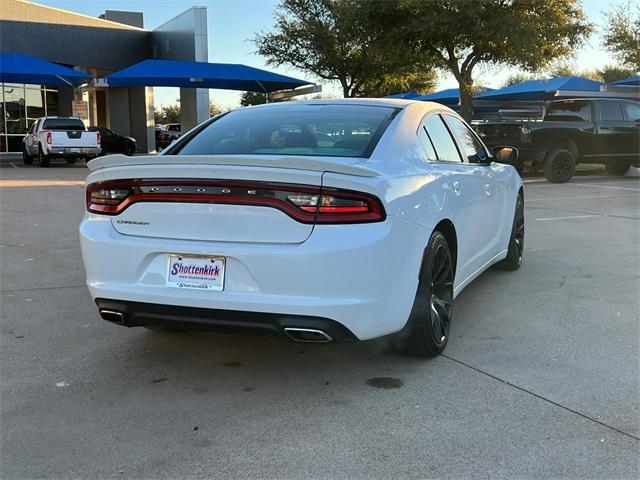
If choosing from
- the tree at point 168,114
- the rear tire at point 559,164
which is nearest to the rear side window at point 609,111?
the rear tire at point 559,164

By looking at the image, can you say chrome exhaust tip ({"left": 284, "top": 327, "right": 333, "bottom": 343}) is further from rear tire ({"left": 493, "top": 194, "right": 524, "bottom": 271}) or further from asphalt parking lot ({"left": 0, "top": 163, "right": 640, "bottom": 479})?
rear tire ({"left": 493, "top": 194, "right": 524, "bottom": 271})

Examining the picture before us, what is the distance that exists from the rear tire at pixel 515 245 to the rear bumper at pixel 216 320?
3335 millimetres

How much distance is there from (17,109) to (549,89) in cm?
2315

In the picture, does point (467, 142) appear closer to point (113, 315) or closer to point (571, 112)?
point (113, 315)

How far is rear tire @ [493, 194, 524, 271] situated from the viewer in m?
6.07

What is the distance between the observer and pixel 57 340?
14.0 ft

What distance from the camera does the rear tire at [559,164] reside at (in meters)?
15.2

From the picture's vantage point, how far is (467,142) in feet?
17.0

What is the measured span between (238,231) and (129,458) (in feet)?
3.76

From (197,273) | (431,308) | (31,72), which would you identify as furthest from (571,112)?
(31,72)

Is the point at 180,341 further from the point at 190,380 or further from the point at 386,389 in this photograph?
the point at 386,389

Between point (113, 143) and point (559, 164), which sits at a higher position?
point (113, 143)

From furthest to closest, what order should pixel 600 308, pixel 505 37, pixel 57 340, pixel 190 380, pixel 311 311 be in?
pixel 505 37, pixel 600 308, pixel 57 340, pixel 190 380, pixel 311 311

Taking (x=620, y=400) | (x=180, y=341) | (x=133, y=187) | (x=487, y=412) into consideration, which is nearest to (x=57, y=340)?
(x=180, y=341)
